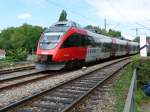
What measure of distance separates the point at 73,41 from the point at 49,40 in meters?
1.72

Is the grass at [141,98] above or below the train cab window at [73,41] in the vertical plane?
below

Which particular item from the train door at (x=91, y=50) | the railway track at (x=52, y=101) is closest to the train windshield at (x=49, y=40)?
the train door at (x=91, y=50)

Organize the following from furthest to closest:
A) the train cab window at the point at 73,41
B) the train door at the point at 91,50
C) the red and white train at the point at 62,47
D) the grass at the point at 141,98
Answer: the train door at the point at 91,50 < the train cab window at the point at 73,41 < the red and white train at the point at 62,47 < the grass at the point at 141,98

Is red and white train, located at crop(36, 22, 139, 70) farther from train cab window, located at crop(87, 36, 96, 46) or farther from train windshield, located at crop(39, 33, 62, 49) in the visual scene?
train cab window, located at crop(87, 36, 96, 46)

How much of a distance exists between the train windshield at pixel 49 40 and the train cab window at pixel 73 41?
57cm

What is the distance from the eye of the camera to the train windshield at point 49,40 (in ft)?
72.0

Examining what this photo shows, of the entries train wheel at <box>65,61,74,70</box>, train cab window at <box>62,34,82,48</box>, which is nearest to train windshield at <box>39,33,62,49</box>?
train cab window at <box>62,34,82,48</box>

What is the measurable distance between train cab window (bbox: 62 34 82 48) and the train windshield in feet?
1.86

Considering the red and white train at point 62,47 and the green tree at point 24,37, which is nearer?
the red and white train at point 62,47

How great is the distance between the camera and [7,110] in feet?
29.5

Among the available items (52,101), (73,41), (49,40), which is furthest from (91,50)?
(52,101)

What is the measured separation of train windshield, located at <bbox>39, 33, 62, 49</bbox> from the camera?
21.9 meters

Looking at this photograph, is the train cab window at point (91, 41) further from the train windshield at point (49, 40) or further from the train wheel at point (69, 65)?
the train windshield at point (49, 40)

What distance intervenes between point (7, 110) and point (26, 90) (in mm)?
4244
